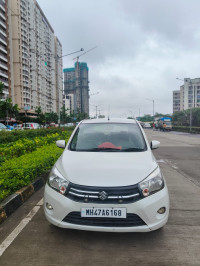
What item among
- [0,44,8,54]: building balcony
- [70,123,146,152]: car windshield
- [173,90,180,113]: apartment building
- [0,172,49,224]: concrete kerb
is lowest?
[0,172,49,224]: concrete kerb

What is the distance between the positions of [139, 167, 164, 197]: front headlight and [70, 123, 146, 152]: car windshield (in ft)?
2.77

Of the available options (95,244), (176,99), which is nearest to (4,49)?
(95,244)

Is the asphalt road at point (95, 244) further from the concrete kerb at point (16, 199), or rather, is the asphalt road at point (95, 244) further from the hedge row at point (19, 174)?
the hedge row at point (19, 174)

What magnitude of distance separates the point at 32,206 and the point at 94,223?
72.5 inches

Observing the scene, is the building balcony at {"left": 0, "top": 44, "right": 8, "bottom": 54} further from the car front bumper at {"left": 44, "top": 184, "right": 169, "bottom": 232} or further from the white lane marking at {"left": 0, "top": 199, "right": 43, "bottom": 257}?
the car front bumper at {"left": 44, "top": 184, "right": 169, "bottom": 232}

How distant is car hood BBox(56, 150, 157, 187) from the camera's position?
274cm

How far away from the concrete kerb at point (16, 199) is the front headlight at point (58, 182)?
1054mm

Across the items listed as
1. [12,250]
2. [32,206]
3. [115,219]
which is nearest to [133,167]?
[115,219]

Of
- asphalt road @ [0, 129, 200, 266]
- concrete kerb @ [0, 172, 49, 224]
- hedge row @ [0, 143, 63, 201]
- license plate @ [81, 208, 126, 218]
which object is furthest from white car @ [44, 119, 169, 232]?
hedge row @ [0, 143, 63, 201]

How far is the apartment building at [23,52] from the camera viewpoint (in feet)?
233

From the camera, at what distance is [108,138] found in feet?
13.6

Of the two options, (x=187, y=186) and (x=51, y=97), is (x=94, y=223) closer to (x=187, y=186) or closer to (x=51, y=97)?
(x=187, y=186)

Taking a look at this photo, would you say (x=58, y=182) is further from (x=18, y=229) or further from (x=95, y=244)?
(x=18, y=229)

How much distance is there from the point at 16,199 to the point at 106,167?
194 centimetres
